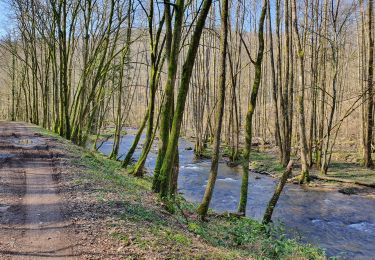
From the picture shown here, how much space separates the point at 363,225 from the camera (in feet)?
35.2

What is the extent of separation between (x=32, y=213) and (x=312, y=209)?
945cm

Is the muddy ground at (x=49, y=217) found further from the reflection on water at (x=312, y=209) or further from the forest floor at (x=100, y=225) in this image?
the reflection on water at (x=312, y=209)

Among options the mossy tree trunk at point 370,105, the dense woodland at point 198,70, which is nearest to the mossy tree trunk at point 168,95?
the dense woodland at point 198,70

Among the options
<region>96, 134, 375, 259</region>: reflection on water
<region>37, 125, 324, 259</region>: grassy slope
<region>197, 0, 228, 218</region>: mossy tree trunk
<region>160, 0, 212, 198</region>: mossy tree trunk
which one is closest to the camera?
<region>37, 125, 324, 259</region>: grassy slope

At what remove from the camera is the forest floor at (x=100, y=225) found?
190 inches

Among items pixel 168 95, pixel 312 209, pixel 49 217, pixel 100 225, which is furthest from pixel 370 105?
pixel 49 217

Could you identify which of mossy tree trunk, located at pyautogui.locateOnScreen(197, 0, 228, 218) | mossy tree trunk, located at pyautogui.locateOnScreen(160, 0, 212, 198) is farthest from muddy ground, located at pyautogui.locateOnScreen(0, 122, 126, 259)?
mossy tree trunk, located at pyautogui.locateOnScreen(197, 0, 228, 218)

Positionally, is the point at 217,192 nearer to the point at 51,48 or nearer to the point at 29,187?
the point at 29,187

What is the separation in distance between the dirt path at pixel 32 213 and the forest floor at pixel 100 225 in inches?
0.5

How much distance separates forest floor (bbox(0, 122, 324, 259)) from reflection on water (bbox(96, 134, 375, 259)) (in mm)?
1694

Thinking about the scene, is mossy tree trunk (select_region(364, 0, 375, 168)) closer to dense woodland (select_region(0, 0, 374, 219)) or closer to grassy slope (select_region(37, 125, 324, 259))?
dense woodland (select_region(0, 0, 374, 219))

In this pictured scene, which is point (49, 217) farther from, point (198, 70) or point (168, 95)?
point (198, 70)

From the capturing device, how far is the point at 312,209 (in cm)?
1238

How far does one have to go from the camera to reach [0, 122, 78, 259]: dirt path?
15.5 feet
